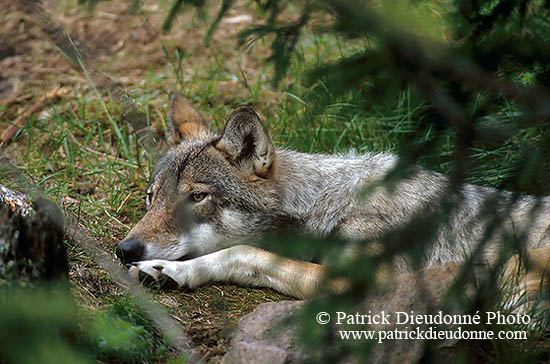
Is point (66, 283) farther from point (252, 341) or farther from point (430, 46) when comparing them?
point (430, 46)

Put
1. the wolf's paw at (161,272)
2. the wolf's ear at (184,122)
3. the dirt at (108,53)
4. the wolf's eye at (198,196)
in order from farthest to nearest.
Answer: the dirt at (108,53) → the wolf's ear at (184,122) → the wolf's eye at (198,196) → the wolf's paw at (161,272)

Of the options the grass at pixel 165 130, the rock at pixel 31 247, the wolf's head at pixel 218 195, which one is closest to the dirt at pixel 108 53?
the grass at pixel 165 130

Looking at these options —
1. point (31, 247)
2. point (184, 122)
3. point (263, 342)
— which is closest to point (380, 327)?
point (263, 342)

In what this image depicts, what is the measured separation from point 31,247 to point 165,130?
3.77 meters

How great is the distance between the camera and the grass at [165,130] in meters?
3.62

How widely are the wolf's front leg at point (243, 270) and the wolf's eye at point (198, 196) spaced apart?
1.56 feet

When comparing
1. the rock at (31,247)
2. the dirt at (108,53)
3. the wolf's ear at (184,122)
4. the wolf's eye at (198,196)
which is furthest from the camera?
the dirt at (108,53)

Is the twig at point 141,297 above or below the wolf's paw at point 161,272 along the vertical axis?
above

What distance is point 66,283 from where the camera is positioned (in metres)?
2.55

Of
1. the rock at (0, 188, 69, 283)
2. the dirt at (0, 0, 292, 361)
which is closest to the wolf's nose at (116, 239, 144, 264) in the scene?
the dirt at (0, 0, 292, 361)

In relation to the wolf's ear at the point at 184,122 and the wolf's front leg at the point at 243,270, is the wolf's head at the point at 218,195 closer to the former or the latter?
the wolf's front leg at the point at 243,270

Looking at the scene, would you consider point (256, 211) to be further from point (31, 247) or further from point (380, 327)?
point (31, 247)

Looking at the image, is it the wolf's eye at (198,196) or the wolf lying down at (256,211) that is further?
the wolf's eye at (198,196)

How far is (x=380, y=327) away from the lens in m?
2.70
